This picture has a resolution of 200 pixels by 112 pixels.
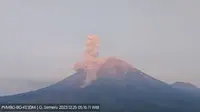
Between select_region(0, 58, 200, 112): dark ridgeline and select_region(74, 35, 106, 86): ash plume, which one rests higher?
select_region(74, 35, 106, 86): ash plume

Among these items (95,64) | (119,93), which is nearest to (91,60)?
(95,64)

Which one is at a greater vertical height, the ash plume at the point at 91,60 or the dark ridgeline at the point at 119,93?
the ash plume at the point at 91,60

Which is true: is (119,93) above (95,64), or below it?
below

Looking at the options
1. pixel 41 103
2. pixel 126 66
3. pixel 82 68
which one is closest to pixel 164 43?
pixel 126 66

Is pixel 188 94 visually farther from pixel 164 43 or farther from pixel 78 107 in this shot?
pixel 78 107

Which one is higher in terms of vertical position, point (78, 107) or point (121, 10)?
point (121, 10)

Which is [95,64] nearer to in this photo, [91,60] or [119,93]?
[91,60]

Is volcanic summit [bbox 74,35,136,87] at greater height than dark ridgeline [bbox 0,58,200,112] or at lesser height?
greater

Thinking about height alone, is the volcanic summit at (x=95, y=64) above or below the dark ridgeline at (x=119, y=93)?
above
